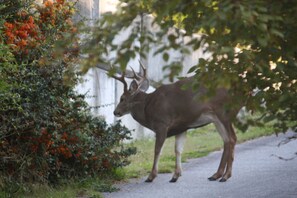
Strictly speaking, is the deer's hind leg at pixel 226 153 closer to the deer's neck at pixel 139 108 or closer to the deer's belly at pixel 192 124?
the deer's belly at pixel 192 124

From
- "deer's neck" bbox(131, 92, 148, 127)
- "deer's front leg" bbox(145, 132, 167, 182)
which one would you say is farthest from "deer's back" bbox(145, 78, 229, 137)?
"deer's front leg" bbox(145, 132, 167, 182)

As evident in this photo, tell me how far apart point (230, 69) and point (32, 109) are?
499 centimetres

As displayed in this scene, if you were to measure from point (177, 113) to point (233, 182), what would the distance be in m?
1.86

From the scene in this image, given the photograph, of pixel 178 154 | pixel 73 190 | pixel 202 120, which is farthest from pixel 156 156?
pixel 73 190

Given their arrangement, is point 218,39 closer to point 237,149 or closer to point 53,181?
point 53,181

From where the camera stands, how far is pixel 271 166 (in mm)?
15227

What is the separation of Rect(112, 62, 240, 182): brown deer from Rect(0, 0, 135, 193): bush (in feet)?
6.49

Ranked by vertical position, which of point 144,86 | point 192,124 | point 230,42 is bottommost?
point 192,124

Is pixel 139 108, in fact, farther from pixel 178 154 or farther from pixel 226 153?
pixel 226 153

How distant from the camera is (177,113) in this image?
1456cm

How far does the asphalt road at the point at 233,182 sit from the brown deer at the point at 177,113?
398 millimetres

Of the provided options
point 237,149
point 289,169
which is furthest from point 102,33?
point 237,149

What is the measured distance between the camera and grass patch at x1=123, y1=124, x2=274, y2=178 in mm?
14970

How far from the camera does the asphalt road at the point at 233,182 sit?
469 inches
